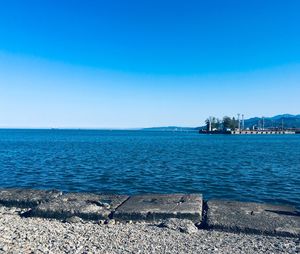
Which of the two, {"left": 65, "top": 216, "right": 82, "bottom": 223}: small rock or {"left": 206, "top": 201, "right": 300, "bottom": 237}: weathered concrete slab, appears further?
{"left": 65, "top": 216, "right": 82, "bottom": 223}: small rock

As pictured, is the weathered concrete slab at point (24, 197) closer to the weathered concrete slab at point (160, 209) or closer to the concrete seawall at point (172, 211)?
the concrete seawall at point (172, 211)

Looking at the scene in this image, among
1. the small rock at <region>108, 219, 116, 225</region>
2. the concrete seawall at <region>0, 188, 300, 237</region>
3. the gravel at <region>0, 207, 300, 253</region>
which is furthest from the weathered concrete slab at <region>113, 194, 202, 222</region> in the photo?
the gravel at <region>0, 207, 300, 253</region>

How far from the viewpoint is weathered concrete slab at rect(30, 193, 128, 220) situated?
13.2m

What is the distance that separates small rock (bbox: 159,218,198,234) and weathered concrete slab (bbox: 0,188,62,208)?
6969 millimetres

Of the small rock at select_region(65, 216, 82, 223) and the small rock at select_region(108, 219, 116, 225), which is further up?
the small rock at select_region(65, 216, 82, 223)

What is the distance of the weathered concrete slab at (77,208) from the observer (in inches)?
518

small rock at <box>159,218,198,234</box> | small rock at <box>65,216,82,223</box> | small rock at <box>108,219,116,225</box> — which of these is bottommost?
small rock at <box>108,219,116,225</box>

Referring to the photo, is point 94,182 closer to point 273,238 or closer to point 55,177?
point 55,177

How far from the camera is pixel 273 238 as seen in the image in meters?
10.4

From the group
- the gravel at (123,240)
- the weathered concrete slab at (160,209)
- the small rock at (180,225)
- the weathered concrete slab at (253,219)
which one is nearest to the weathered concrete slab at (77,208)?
the weathered concrete slab at (160,209)

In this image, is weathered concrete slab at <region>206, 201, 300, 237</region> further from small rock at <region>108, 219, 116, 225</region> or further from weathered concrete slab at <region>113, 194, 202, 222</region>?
small rock at <region>108, 219, 116, 225</region>

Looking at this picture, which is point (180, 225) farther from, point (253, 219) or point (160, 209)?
point (253, 219)

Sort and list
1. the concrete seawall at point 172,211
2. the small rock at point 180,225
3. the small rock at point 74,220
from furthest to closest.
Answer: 1. the small rock at point 74,220
2. the concrete seawall at point 172,211
3. the small rock at point 180,225

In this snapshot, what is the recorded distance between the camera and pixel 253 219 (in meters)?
12.0
